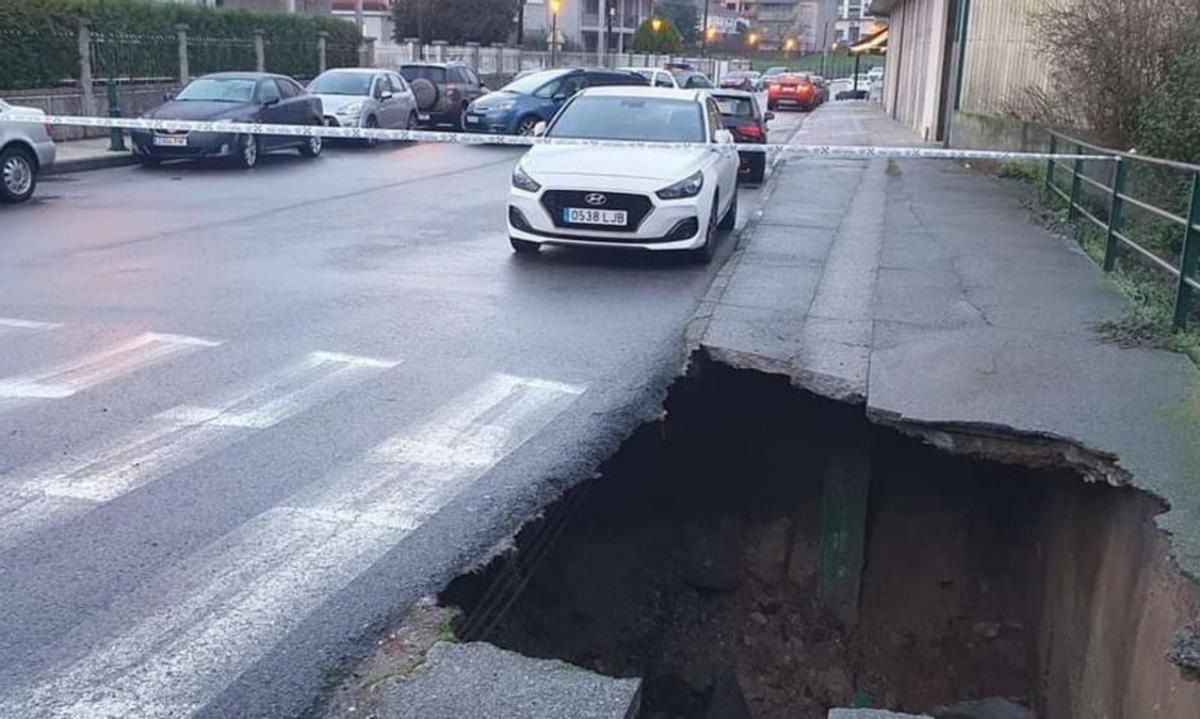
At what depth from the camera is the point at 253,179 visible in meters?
18.3

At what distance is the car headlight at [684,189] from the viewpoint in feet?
35.2

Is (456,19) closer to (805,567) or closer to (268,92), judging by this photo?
(268,92)

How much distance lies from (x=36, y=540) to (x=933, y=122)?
936 inches

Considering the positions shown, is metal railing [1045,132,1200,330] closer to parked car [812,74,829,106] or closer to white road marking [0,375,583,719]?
white road marking [0,375,583,719]

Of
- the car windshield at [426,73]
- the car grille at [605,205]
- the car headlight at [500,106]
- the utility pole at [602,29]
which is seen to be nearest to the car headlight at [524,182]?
the car grille at [605,205]

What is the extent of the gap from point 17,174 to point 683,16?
98.5 m

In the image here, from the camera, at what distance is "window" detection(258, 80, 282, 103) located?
20844 mm

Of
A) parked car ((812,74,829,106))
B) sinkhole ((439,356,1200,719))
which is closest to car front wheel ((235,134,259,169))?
sinkhole ((439,356,1200,719))

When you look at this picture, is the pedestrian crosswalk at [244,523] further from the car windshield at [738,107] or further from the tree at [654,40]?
the tree at [654,40]

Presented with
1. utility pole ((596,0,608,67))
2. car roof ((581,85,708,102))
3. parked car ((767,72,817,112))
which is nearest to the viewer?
car roof ((581,85,708,102))

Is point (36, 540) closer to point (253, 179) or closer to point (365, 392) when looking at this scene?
point (365, 392)

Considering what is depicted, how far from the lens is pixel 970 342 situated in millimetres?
7711

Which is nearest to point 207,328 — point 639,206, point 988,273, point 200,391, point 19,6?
point 200,391

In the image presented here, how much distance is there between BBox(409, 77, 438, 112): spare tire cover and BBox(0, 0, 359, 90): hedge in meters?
4.50
